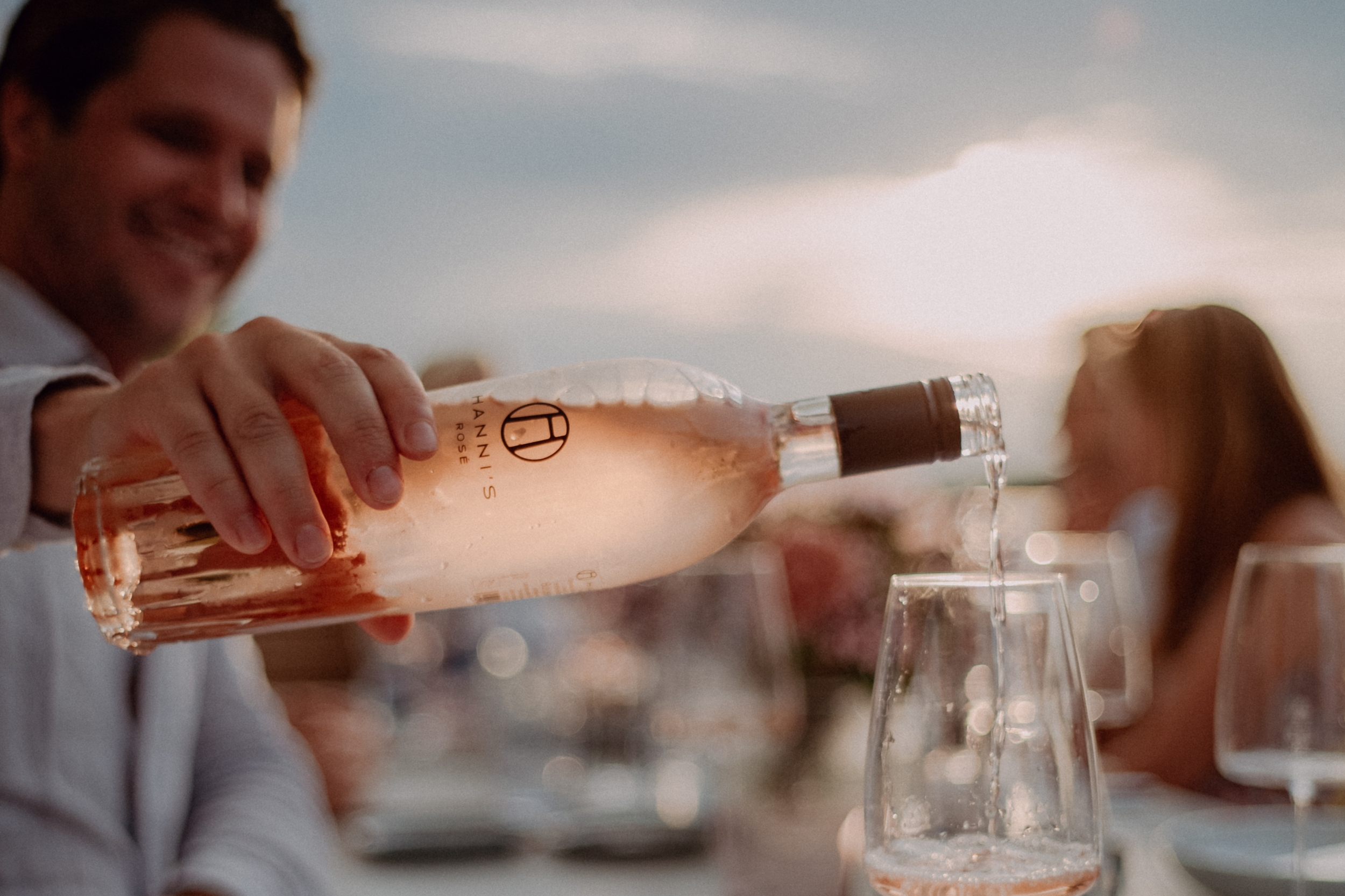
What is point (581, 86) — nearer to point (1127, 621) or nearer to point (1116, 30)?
point (1116, 30)

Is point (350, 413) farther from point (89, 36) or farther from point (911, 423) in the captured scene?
point (89, 36)

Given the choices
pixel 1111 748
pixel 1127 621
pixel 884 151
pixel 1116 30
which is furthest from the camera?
pixel 884 151

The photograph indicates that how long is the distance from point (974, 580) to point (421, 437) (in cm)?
32

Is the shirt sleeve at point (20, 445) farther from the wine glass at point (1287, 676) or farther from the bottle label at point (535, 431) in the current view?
the wine glass at point (1287, 676)

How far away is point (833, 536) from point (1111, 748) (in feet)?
2.57

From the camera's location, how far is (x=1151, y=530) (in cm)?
336

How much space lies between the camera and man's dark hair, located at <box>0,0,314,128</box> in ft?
4.44

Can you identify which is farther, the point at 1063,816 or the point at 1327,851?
the point at 1327,851

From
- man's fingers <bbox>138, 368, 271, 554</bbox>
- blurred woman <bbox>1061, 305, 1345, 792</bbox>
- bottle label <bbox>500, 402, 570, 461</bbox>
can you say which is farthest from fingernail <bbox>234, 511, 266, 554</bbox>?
blurred woman <bbox>1061, 305, 1345, 792</bbox>

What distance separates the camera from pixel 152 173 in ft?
4.54

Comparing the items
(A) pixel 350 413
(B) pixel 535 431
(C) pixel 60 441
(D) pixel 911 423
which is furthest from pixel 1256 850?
(C) pixel 60 441

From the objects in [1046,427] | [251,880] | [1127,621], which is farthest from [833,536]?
[1046,427]

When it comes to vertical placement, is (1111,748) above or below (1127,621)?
A: below

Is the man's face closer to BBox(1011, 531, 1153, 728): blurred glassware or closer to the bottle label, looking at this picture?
the bottle label
